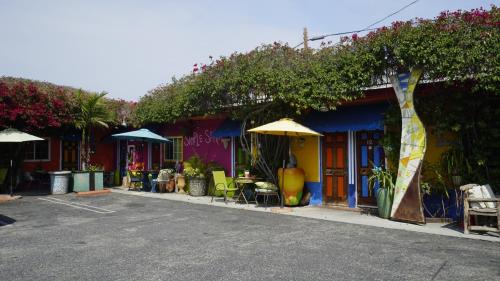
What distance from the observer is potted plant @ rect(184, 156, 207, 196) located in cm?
1303

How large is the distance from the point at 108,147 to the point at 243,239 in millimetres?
14236

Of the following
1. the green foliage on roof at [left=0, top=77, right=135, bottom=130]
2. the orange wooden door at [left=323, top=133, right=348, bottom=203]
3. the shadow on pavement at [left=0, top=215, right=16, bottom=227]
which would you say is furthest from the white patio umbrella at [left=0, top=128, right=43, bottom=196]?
the orange wooden door at [left=323, top=133, right=348, bottom=203]

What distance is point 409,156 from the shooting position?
316 inches

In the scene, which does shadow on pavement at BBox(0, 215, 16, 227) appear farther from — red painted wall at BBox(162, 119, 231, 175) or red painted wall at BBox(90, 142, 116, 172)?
red painted wall at BBox(90, 142, 116, 172)

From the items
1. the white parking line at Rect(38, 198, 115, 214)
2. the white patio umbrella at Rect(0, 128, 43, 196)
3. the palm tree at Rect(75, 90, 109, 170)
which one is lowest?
the white parking line at Rect(38, 198, 115, 214)

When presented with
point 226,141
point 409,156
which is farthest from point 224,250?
point 226,141

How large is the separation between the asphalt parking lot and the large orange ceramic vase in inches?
56.7

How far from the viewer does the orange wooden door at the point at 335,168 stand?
34.4ft

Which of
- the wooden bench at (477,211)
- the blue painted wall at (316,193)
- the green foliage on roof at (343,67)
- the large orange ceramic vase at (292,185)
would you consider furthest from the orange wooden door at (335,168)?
the wooden bench at (477,211)

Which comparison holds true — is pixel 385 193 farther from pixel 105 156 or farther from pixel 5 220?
pixel 105 156

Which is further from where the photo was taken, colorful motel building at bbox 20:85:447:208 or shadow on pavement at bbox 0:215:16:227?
colorful motel building at bbox 20:85:447:208

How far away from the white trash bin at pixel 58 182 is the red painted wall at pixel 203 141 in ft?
14.7

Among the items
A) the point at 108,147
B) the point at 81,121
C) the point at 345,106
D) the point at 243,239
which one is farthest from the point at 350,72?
the point at 108,147

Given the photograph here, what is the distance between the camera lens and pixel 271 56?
1042 centimetres
